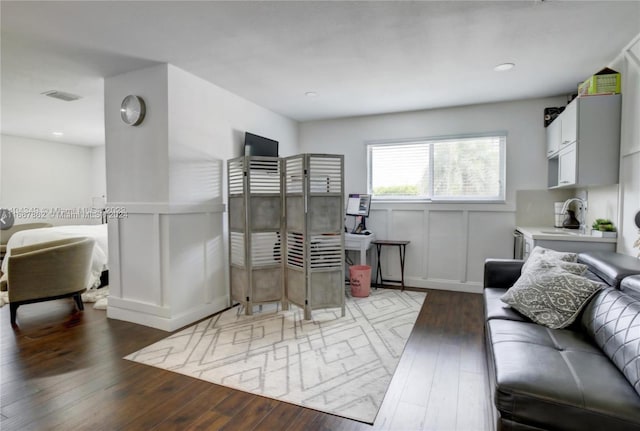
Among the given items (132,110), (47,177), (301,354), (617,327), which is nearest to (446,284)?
(301,354)

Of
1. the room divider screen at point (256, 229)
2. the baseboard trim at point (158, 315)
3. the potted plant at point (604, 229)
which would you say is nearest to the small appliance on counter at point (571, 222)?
the potted plant at point (604, 229)

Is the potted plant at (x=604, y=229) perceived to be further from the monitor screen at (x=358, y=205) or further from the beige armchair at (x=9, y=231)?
the beige armchair at (x=9, y=231)

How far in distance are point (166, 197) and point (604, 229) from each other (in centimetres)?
393

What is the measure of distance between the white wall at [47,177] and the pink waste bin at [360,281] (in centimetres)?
626

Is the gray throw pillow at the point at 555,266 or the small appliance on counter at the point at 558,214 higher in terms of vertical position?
the small appliance on counter at the point at 558,214

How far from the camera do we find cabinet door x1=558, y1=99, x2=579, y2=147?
300cm

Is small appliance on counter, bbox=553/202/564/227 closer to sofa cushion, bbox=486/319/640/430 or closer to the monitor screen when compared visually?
the monitor screen

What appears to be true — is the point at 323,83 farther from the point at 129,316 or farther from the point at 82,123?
the point at 82,123

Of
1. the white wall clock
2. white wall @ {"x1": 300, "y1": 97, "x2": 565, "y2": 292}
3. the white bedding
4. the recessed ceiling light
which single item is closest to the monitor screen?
white wall @ {"x1": 300, "y1": 97, "x2": 565, "y2": 292}

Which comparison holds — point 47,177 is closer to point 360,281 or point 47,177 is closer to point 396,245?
point 360,281

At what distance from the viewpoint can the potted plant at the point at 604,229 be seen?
2.87 metres

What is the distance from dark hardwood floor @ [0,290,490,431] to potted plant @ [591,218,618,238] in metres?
1.38

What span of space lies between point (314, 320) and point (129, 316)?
1870 millimetres

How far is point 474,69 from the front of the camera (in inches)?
125
